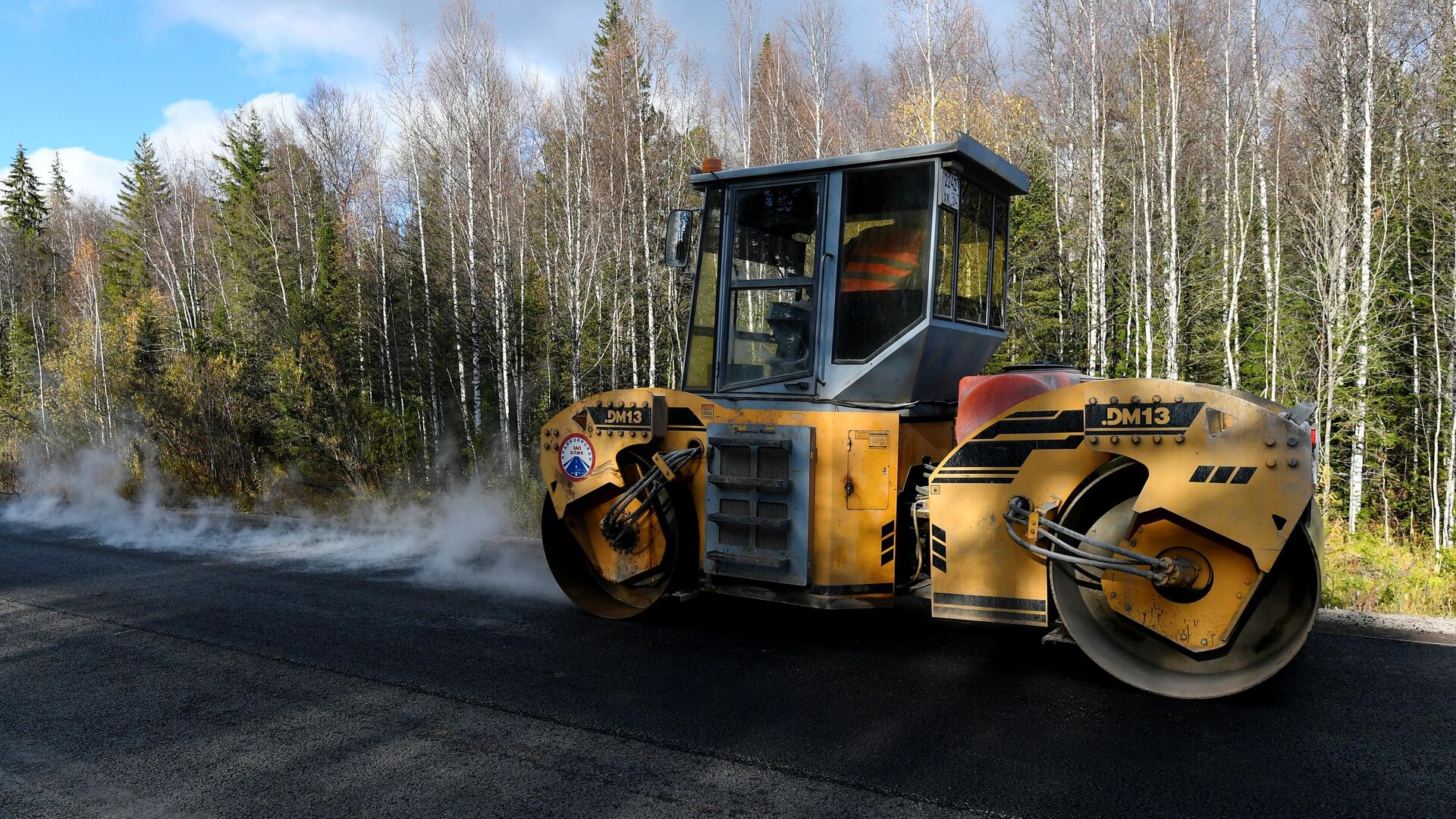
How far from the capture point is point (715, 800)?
3166mm

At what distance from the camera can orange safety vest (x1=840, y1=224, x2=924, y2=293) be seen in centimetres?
511

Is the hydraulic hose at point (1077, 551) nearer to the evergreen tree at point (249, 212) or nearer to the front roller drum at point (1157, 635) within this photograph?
the front roller drum at point (1157, 635)

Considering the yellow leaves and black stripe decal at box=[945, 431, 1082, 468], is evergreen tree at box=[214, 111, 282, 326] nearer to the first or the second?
the yellow leaves

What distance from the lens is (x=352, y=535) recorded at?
→ 9.98 metres

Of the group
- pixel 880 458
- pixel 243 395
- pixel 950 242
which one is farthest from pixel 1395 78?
pixel 243 395

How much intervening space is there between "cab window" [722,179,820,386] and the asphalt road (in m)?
1.64

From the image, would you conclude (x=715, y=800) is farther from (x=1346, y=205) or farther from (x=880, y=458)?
(x=1346, y=205)

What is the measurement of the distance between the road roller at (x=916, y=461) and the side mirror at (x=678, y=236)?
1 cm

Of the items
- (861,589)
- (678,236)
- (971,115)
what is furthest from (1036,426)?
(971,115)

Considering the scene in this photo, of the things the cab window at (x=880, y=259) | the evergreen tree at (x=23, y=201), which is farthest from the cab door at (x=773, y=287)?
the evergreen tree at (x=23, y=201)

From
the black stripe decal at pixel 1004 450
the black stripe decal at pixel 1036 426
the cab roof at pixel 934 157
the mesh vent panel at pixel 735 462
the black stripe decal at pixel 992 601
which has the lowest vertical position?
the black stripe decal at pixel 992 601

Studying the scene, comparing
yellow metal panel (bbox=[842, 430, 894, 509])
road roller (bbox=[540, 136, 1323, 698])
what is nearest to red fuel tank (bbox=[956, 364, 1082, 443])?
road roller (bbox=[540, 136, 1323, 698])

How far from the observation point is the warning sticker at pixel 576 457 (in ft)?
19.4

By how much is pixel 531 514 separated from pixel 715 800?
25.8 feet
